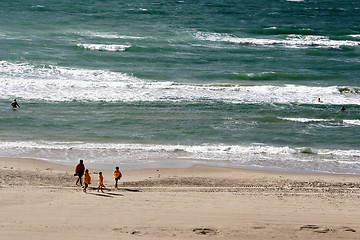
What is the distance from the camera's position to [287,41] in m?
43.3

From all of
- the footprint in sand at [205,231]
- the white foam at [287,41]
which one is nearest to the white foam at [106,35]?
the white foam at [287,41]

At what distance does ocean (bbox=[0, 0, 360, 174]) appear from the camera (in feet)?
71.0

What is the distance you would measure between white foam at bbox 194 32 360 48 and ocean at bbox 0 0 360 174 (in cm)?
10

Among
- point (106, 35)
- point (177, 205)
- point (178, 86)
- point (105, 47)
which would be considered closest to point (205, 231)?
point (177, 205)

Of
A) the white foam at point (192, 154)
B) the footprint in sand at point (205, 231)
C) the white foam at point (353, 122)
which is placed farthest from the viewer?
the white foam at point (353, 122)

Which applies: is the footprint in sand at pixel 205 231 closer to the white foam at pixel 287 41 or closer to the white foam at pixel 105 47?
the white foam at pixel 105 47

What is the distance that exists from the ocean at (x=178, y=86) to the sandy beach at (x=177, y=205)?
2091 millimetres

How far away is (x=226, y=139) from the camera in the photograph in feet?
75.8

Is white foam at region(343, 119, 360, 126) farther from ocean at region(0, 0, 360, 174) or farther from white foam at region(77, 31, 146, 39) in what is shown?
white foam at region(77, 31, 146, 39)

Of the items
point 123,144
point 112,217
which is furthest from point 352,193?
point 123,144

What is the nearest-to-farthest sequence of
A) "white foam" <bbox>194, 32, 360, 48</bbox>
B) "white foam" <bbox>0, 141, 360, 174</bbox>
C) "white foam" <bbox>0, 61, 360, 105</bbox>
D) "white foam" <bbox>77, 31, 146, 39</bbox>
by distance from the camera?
"white foam" <bbox>0, 141, 360, 174</bbox> < "white foam" <bbox>0, 61, 360, 105</bbox> < "white foam" <bbox>77, 31, 146, 39</bbox> < "white foam" <bbox>194, 32, 360, 48</bbox>

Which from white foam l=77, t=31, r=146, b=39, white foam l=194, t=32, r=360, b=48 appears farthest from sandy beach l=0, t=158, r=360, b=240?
white foam l=194, t=32, r=360, b=48

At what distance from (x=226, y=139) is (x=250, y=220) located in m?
10.2

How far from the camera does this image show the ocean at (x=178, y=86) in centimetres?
2164
